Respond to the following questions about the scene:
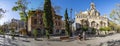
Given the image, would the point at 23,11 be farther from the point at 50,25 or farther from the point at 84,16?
the point at 84,16

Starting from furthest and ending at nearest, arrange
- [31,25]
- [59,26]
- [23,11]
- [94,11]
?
1. [94,11]
2. [59,26]
3. [31,25]
4. [23,11]

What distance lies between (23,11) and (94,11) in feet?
147

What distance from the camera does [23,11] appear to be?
44.2 m

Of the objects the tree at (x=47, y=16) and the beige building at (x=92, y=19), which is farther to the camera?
the beige building at (x=92, y=19)

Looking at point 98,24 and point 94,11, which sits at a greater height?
point 94,11

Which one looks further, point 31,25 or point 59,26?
point 59,26

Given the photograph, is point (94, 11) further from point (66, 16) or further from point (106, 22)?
point (66, 16)

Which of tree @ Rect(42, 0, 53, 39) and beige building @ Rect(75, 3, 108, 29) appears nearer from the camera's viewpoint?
tree @ Rect(42, 0, 53, 39)

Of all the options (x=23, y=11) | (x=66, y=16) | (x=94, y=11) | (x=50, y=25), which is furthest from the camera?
(x=94, y=11)

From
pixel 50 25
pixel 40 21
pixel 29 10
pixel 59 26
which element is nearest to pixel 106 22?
pixel 59 26

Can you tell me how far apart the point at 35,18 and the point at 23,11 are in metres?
7.28

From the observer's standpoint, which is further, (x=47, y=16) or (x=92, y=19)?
(x=92, y=19)

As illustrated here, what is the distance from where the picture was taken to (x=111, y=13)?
1364 inches

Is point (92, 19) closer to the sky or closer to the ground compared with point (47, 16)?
closer to the sky
